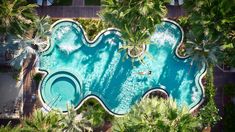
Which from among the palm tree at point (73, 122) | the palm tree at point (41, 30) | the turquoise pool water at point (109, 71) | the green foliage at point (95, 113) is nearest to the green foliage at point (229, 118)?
the turquoise pool water at point (109, 71)

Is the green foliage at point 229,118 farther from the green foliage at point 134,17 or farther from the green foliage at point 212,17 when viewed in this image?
the green foliage at point 134,17

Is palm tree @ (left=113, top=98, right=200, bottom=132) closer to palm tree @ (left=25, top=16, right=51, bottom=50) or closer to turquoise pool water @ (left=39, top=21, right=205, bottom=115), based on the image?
turquoise pool water @ (left=39, top=21, right=205, bottom=115)

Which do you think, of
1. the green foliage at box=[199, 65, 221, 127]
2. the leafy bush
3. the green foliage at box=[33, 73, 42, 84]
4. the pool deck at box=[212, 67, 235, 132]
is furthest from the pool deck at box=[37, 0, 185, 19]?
the pool deck at box=[212, 67, 235, 132]

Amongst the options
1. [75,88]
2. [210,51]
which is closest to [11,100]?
[75,88]

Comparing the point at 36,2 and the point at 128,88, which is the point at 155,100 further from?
the point at 36,2

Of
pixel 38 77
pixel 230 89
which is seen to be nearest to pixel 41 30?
pixel 38 77
